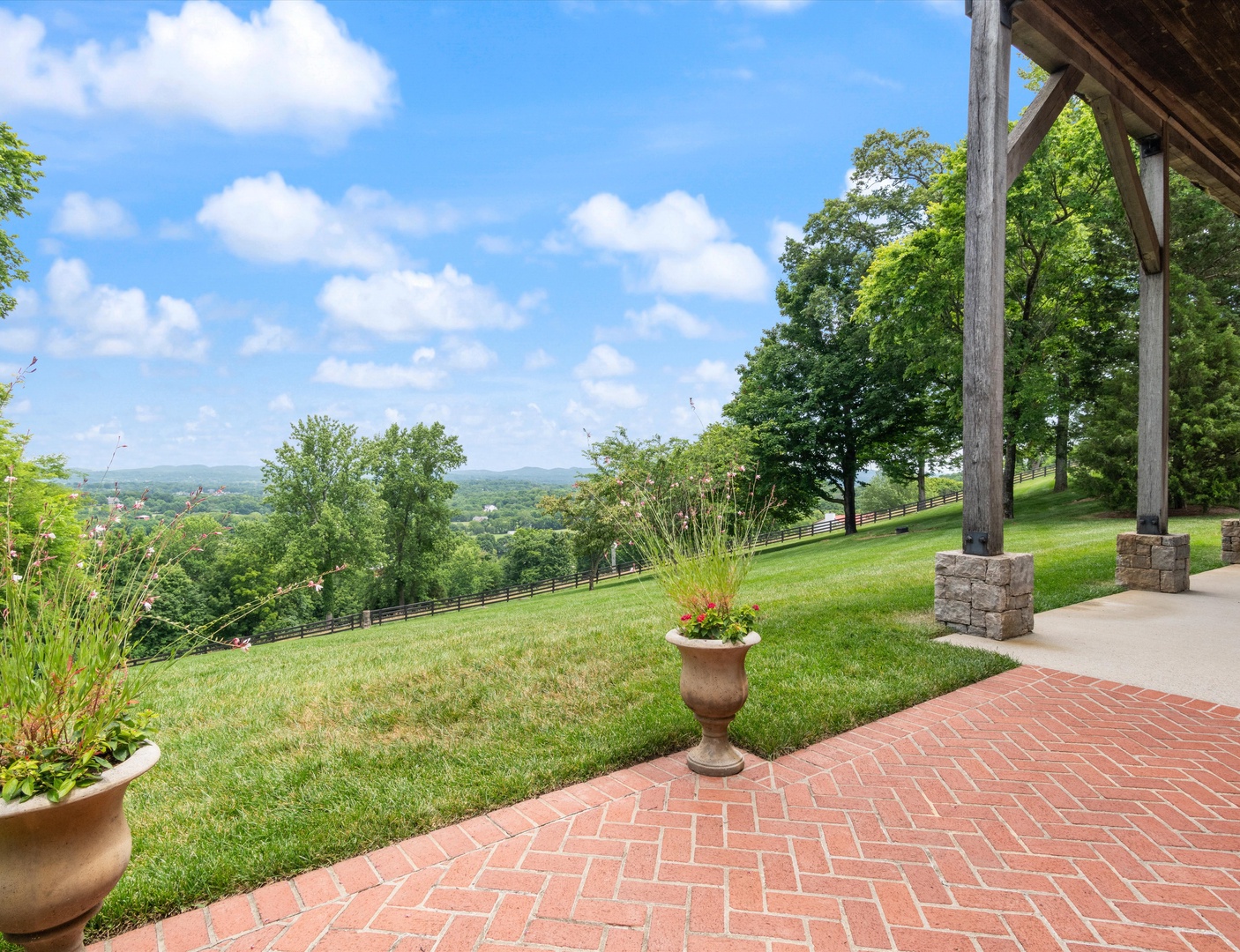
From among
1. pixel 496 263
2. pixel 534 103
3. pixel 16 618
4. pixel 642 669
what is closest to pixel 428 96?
pixel 534 103

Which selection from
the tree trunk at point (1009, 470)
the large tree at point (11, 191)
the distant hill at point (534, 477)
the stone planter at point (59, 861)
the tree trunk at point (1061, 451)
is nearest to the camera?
the stone planter at point (59, 861)

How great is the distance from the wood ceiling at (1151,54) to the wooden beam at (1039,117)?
0.43 ft

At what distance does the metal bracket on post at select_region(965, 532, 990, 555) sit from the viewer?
553cm

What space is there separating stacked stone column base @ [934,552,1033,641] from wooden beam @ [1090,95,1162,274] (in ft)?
14.0

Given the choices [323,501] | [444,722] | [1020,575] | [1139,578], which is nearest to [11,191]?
[323,501]

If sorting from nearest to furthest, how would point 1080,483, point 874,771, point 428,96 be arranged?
point 874,771 → point 1080,483 → point 428,96

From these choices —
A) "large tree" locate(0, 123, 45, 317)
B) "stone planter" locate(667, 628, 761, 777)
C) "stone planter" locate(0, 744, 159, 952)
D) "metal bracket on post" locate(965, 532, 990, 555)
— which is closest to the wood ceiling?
"metal bracket on post" locate(965, 532, 990, 555)

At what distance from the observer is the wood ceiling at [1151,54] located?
5.45m

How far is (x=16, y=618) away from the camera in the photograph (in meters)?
1.68

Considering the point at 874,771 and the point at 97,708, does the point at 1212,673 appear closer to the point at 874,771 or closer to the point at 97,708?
the point at 874,771

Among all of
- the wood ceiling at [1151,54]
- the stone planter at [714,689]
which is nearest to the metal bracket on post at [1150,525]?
the wood ceiling at [1151,54]

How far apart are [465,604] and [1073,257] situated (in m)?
21.0

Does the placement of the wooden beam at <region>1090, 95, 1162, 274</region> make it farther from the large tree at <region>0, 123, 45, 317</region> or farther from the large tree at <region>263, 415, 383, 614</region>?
the large tree at <region>263, 415, 383, 614</region>

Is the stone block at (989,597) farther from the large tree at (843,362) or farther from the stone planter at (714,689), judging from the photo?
the large tree at (843,362)
